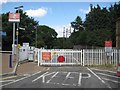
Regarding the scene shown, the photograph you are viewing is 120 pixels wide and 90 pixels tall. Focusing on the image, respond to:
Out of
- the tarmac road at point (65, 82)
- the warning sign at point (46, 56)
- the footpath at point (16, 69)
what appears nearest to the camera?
the tarmac road at point (65, 82)

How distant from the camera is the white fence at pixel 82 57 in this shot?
98.0 feet

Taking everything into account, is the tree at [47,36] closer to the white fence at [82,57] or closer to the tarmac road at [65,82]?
the white fence at [82,57]

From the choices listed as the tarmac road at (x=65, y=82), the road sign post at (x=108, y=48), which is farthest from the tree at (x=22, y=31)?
the tarmac road at (x=65, y=82)

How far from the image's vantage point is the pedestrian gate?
29859 millimetres

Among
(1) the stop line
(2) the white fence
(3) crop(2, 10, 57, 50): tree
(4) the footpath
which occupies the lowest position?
(1) the stop line

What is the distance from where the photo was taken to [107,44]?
2950cm

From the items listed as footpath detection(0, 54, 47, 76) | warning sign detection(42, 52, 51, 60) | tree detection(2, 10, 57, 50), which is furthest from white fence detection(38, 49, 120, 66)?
tree detection(2, 10, 57, 50)

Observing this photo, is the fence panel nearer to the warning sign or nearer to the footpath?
the warning sign

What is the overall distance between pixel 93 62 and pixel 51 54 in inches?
173

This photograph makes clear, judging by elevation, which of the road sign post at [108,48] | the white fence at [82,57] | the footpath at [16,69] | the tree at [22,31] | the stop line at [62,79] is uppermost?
the tree at [22,31]

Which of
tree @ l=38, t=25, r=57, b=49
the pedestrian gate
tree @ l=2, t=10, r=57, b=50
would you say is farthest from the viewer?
tree @ l=38, t=25, r=57, b=49

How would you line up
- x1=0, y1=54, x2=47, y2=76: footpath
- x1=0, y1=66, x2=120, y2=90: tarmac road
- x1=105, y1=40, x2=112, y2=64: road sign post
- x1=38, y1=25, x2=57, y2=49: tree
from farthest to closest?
x1=38, y1=25, x2=57, y2=49: tree
x1=105, y1=40, x2=112, y2=64: road sign post
x1=0, y1=54, x2=47, y2=76: footpath
x1=0, y1=66, x2=120, y2=90: tarmac road

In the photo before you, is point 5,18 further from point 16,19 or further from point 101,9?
point 16,19

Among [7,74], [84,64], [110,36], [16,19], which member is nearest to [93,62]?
[84,64]
